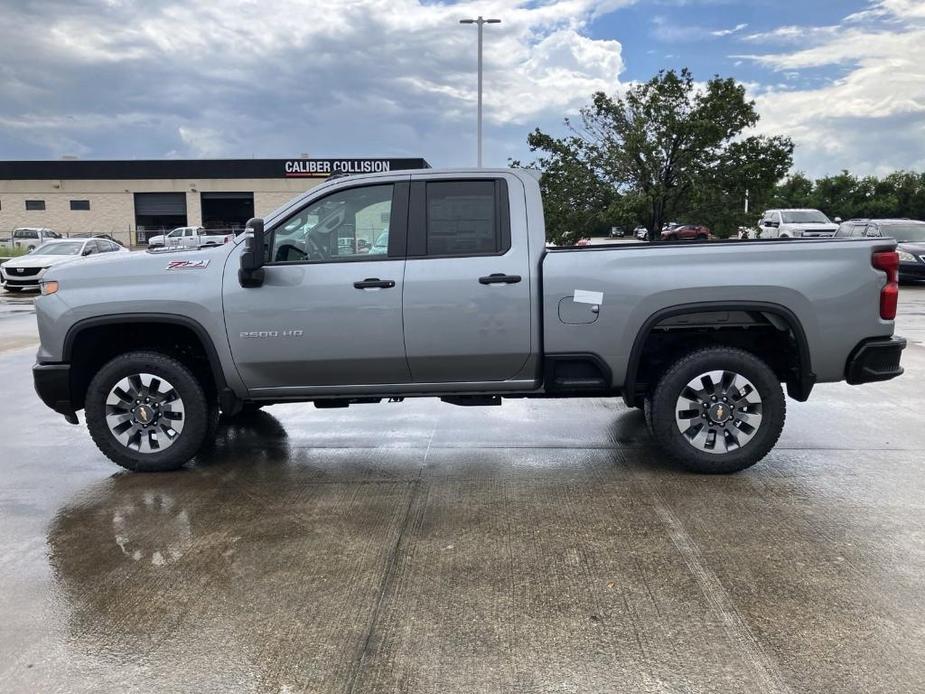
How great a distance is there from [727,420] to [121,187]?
5429 centimetres

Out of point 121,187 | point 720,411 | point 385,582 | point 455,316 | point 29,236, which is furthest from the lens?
point 121,187

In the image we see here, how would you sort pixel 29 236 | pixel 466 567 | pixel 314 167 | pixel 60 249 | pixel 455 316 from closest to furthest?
pixel 466 567, pixel 455 316, pixel 60 249, pixel 29 236, pixel 314 167

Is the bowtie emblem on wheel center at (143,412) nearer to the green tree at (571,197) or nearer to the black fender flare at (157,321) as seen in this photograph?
the black fender flare at (157,321)

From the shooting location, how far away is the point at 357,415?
23.5 feet

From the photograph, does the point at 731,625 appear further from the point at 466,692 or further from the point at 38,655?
the point at 38,655

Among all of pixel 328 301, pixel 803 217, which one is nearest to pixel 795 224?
pixel 803 217

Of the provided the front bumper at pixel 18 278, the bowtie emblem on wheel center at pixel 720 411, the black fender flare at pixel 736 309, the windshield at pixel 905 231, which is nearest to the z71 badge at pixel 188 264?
the black fender flare at pixel 736 309

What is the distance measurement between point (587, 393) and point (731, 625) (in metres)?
2.33

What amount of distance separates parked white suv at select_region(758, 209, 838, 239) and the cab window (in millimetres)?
22573

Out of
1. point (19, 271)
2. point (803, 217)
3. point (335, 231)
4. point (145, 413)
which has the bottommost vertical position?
point (145, 413)

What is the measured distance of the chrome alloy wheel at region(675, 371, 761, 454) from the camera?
510 cm

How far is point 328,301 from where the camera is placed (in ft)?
16.5

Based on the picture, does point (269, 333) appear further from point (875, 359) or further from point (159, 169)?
point (159, 169)

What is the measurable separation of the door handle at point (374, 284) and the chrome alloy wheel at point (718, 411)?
6.88 ft
